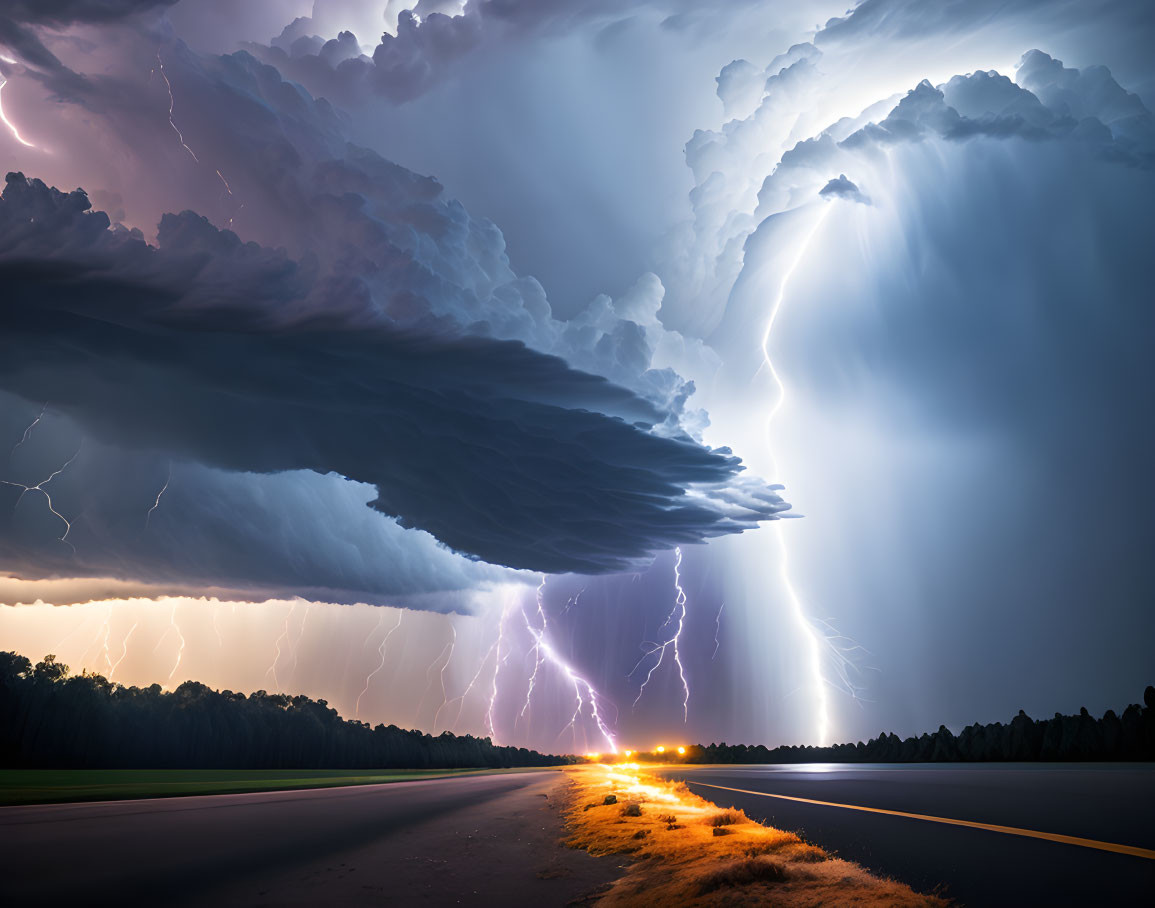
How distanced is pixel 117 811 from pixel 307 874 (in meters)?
27.7

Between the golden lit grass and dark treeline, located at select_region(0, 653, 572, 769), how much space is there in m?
120

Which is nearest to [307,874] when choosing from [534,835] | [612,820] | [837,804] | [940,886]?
[534,835]

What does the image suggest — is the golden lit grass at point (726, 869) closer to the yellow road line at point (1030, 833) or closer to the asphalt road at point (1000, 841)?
the asphalt road at point (1000, 841)

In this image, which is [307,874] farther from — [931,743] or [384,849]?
[931,743]

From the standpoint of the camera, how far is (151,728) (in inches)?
5295

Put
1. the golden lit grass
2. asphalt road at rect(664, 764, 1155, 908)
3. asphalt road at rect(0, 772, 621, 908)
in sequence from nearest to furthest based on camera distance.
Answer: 1. the golden lit grass
2. asphalt road at rect(664, 764, 1155, 908)
3. asphalt road at rect(0, 772, 621, 908)

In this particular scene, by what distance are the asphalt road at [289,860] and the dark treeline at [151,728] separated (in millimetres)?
93062

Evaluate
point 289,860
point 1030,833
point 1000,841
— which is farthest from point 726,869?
point 289,860

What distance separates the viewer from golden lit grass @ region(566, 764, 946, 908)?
12.0m

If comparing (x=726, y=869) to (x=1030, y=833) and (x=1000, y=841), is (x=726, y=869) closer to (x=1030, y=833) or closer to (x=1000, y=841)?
(x=1000, y=841)

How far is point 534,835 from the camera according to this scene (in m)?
27.9

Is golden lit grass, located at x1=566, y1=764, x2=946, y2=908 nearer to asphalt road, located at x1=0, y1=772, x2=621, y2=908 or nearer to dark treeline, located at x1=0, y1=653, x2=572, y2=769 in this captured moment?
asphalt road, located at x1=0, y1=772, x2=621, y2=908

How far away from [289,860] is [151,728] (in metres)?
136

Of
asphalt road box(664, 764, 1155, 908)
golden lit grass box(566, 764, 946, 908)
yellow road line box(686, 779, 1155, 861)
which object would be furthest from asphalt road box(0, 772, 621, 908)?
yellow road line box(686, 779, 1155, 861)
